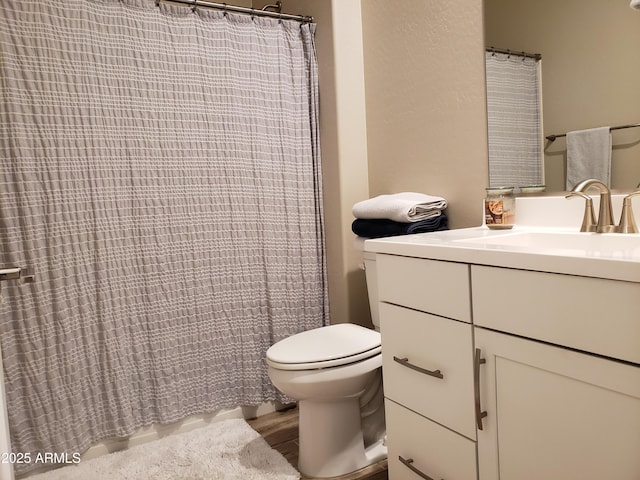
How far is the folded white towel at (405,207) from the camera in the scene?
5.65ft

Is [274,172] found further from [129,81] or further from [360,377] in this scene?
[360,377]

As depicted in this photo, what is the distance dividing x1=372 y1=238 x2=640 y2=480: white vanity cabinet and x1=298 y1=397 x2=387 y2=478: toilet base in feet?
1.16

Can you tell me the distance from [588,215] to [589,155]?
20cm

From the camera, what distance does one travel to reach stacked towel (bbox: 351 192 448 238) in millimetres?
1729

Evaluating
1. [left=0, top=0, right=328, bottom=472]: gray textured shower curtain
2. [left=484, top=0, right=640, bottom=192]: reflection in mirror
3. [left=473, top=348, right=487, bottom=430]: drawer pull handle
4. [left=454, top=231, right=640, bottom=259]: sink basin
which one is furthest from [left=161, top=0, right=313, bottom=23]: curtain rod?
[left=473, top=348, right=487, bottom=430]: drawer pull handle

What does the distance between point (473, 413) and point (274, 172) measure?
144 centimetres

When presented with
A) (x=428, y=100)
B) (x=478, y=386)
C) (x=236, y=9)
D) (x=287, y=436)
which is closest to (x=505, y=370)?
(x=478, y=386)

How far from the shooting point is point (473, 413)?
1.12 m

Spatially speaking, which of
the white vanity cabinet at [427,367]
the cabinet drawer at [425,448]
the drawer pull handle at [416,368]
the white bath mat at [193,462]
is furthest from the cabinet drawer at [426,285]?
the white bath mat at [193,462]

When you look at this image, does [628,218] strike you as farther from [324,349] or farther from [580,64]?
[324,349]

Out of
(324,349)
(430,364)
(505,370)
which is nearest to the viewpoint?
(505,370)

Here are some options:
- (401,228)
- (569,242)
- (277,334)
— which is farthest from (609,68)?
(277,334)

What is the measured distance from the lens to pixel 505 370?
1.04 m

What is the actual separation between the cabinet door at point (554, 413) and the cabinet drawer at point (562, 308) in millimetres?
26
